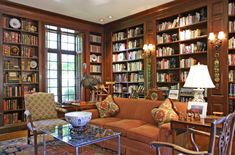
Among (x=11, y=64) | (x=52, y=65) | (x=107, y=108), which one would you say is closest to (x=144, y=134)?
(x=107, y=108)

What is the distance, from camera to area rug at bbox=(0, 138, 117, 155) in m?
3.22

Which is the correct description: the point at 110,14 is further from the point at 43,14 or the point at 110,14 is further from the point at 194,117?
the point at 194,117

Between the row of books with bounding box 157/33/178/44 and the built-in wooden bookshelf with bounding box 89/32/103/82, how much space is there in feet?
7.04

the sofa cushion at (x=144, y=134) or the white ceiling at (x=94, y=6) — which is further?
the white ceiling at (x=94, y=6)

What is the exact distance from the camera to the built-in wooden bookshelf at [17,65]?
466 cm

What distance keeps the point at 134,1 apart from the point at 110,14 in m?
1.08

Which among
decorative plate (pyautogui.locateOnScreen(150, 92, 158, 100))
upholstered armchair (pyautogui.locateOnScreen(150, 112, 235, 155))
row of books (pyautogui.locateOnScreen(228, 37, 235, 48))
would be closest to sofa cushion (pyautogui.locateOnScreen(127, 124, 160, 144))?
upholstered armchair (pyautogui.locateOnScreen(150, 112, 235, 155))

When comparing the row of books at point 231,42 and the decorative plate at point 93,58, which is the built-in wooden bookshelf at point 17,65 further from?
the row of books at point 231,42

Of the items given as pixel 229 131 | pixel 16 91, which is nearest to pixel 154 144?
pixel 229 131

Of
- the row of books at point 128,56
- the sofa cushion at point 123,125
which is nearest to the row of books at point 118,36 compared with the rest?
the row of books at point 128,56

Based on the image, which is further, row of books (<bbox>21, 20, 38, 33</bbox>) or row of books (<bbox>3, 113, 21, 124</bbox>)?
row of books (<bbox>21, 20, 38, 33</bbox>)

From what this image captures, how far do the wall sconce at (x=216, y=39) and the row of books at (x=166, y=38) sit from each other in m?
0.92

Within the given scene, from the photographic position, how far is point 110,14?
5.48 metres

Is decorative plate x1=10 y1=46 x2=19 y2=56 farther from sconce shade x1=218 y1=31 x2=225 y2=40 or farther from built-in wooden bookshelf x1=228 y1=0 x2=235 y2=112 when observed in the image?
built-in wooden bookshelf x1=228 y1=0 x2=235 y2=112
